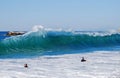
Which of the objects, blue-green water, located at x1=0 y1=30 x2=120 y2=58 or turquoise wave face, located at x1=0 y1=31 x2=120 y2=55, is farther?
turquoise wave face, located at x1=0 y1=31 x2=120 y2=55

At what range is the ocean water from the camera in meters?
11.3

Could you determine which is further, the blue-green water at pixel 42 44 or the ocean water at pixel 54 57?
the blue-green water at pixel 42 44

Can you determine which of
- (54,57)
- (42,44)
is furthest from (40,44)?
(54,57)

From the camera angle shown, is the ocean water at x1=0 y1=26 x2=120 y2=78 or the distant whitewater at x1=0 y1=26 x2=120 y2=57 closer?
the ocean water at x1=0 y1=26 x2=120 y2=78

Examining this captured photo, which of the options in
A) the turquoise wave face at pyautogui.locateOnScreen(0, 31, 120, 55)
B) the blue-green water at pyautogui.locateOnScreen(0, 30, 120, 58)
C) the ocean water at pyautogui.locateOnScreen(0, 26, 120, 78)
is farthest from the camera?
the turquoise wave face at pyautogui.locateOnScreen(0, 31, 120, 55)

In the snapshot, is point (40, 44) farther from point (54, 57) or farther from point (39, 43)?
point (54, 57)

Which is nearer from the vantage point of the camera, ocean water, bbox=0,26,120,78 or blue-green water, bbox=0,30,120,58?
ocean water, bbox=0,26,120,78

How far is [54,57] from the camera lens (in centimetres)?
1773

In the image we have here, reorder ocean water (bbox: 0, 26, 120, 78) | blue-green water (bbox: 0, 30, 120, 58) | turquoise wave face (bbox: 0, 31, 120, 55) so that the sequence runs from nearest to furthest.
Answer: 1. ocean water (bbox: 0, 26, 120, 78)
2. blue-green water (bbox: 0, 30, 120, 58)
3. turquoise wave face (bbox: 0, 31, 120, 55)

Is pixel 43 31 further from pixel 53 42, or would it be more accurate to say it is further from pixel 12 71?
pixel 12 71

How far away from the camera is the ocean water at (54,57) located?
445 inches

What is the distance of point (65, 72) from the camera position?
37.8ft

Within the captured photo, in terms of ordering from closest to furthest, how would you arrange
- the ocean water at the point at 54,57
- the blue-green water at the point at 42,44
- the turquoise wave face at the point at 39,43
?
the ocean water at the point at 54,57 → the blue-green water at the point at 42,44 → the turquoise wave face at the point at 39,43

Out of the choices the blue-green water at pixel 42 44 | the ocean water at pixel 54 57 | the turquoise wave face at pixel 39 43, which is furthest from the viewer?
the turquoise wave face at pixel 39 43
